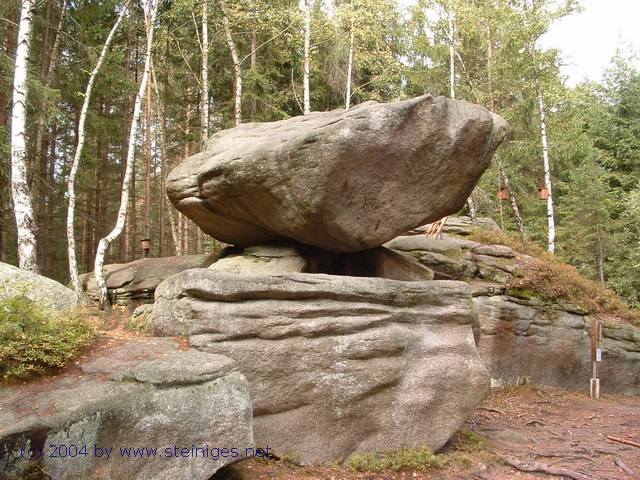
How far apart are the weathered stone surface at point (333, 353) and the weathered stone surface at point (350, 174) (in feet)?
4.31

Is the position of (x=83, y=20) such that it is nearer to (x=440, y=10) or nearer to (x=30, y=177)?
(x=30, y=177)

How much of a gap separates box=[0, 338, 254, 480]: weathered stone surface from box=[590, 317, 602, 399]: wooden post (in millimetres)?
10189

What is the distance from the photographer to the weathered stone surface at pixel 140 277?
10.9 m

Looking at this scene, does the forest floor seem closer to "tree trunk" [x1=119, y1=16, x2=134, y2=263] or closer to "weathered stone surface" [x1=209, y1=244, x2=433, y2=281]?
"weathered stone surface" [x1=209, y1=244, x2=433, y2=281]

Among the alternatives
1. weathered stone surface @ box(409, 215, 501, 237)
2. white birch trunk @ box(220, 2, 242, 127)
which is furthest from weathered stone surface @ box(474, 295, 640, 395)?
white birch trunk @ box(220, 2, 242, 127)

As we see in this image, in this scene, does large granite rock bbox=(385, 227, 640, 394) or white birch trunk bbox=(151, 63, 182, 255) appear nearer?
large granite rock bbox=(385, 227, 640, 394)

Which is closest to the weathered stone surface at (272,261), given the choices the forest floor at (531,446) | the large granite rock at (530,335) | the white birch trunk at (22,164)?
the large granite rock at (530,335)

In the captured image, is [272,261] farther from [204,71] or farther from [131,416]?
[204,71]

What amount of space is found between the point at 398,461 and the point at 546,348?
7.21 m

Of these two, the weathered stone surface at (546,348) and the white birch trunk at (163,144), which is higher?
the white birch trunk at (163,144)

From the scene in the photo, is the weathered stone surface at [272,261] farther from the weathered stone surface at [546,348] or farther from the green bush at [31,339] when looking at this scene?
the weathered stone surface at [546,348]

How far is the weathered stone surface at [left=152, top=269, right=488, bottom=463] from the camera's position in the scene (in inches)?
247

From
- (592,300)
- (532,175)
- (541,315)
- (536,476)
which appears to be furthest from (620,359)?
(532,175)

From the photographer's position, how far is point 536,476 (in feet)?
22.5
